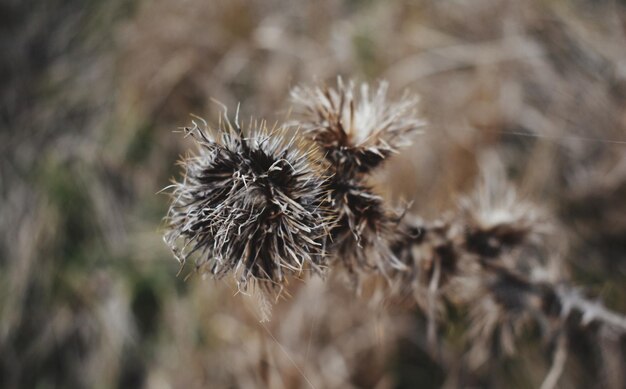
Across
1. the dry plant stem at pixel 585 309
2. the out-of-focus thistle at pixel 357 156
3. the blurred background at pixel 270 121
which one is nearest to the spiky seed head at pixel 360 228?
the out-of-focus thistle at pixel 357 156

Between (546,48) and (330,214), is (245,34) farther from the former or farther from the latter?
(330,214)

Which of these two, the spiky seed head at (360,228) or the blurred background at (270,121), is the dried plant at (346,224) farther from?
the blurred background at (270,121)

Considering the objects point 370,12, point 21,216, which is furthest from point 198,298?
point 370,12

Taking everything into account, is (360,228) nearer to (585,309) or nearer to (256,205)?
(256,205)

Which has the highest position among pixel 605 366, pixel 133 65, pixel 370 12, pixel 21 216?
pixel 370 12

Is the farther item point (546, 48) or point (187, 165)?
point (546, 48)

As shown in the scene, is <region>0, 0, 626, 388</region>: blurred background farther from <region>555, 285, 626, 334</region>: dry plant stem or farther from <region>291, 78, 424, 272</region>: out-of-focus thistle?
<region>291, 78, 424, 272</region>: out-of-focus thistle
